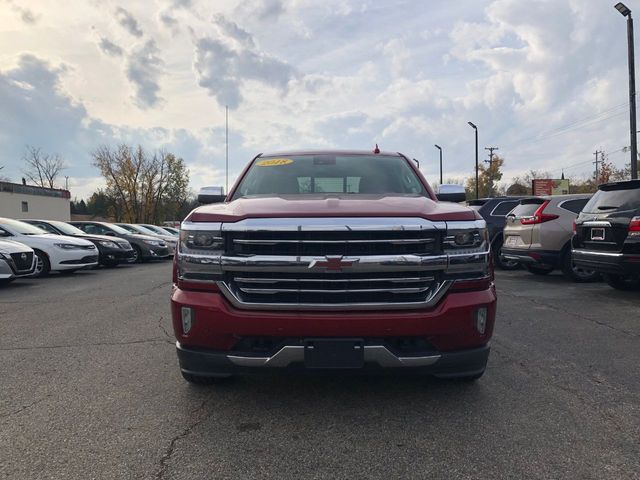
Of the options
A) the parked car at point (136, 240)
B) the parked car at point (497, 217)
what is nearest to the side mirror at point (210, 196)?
the parked car at point (497, 217)

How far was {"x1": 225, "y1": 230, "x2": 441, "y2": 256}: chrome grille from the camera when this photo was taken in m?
3.02

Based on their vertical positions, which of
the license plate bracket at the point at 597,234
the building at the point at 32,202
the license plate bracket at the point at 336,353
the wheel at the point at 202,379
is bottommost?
the wheel at the point at 202,379

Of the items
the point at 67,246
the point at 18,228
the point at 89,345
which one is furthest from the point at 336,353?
the point at 18,228

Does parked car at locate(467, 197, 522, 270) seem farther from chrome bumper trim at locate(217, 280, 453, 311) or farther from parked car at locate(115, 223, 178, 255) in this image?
parked car at locate(115, 223, 178, 255)

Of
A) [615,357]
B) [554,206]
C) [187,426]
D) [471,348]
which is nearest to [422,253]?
[471,348]

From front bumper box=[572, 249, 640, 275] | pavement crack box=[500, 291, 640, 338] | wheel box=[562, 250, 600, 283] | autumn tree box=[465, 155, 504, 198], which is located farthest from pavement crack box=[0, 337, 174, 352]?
autumn tree box=[465, 155, 504, 198]

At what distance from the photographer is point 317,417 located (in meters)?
3.22

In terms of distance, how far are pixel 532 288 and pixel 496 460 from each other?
23.0 ft

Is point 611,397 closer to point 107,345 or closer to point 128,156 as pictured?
point 107,345

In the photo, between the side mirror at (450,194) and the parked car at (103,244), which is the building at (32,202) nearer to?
the parked car at (103,244)

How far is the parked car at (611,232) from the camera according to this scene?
6824mm

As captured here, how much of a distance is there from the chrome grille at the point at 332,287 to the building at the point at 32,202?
4942 cm

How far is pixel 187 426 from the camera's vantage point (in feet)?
10.2

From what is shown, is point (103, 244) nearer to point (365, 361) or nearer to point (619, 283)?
point (619, 283)
